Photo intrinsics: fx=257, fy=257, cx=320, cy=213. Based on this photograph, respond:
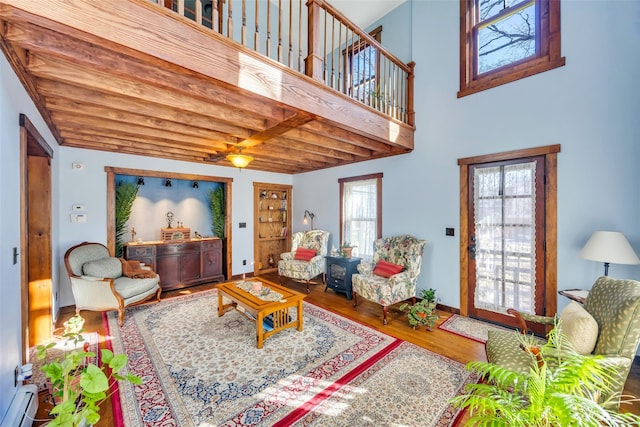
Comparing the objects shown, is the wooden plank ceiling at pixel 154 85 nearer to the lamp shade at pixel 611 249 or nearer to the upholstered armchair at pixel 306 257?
the upholstered armchair at pixel 306 257

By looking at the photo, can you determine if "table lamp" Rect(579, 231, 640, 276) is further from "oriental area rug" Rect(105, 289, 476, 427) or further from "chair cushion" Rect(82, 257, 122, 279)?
"chair cushion" Rect(82, 257, 122, 279)

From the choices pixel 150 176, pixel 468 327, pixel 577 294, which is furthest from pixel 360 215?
pixel 150 176

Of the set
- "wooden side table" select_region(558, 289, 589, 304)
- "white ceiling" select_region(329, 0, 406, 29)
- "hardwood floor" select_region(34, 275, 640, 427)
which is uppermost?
"white ceiling" select_region(329, 0, 406, 29)

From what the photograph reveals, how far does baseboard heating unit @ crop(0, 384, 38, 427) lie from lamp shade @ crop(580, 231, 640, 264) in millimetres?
4357

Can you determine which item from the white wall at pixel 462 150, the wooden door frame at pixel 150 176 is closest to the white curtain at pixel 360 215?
the white wall at pixel 462 150

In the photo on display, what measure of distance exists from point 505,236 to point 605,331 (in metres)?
1.65

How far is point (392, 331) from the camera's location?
3039 millimetres

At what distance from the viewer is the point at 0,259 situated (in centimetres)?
Answer: 151

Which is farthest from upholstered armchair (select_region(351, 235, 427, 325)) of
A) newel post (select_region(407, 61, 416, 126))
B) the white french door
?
newel post (select_region(407, 61, 416, 126))

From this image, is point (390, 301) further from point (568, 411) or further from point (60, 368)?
point (60, 368)

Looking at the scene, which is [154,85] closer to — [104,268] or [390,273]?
[104,268]

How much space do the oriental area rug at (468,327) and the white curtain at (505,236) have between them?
0.72 feet

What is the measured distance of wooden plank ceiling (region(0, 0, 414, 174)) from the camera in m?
1.49

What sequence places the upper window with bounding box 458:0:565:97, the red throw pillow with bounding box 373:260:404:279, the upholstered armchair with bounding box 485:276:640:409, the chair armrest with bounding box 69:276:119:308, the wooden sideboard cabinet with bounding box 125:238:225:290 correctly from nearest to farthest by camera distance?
1. the upholstered armchair with bounding box 485:276:640:409
2. the upper window with bounding box 458:0:565:97
3. the chair armrest with bounding box 69:276:119:308
4. the red throw pillow with bounding box 373:260:404:279
5. the wooden sideboard cabinet with bounding box 125:238:225:290
